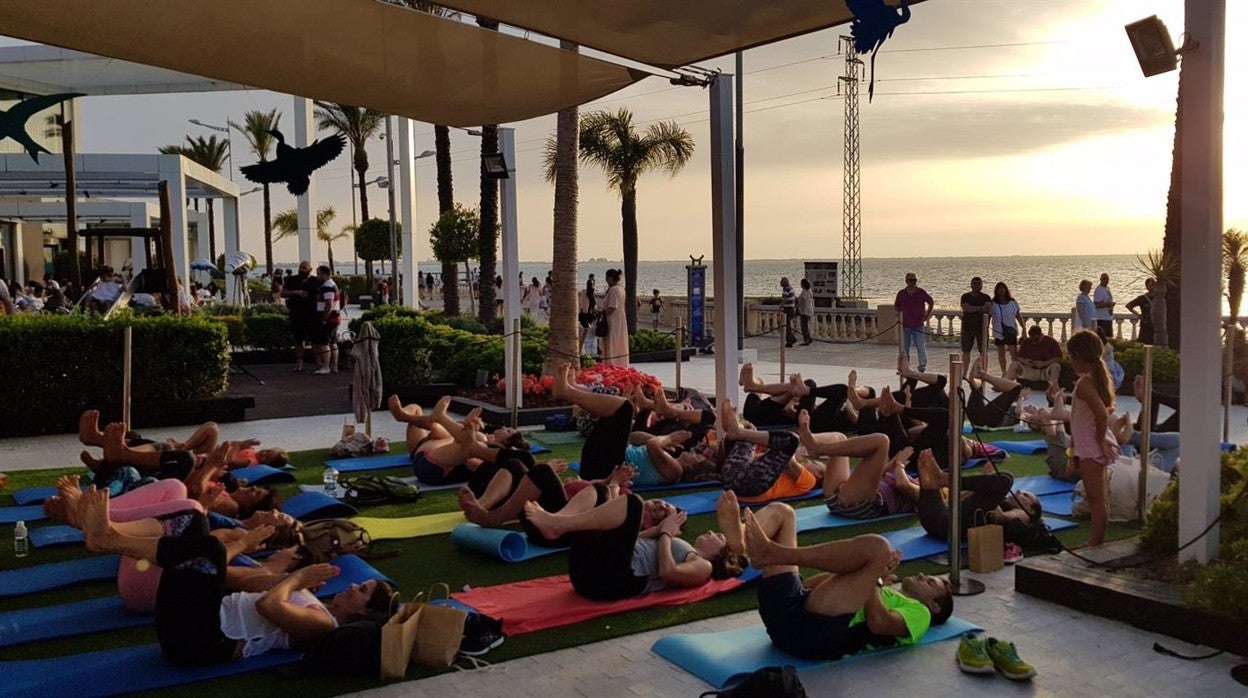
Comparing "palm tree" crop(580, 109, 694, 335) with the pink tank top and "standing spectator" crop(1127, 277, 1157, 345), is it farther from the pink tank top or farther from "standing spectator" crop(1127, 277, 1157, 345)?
the pink tank top

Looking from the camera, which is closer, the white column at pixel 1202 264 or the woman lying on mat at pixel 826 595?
the woman lying on mat at pixel 826 595

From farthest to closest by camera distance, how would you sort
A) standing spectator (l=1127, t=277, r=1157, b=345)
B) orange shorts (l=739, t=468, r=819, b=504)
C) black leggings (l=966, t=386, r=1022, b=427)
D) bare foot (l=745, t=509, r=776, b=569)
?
1. standing spectator (l=1127, t=277, r=1157, b=345)
2. black leggings (l=966, t=386, r=1022, b=427)
3. orange shorts (l=739, t=468, r=819, b=504)
4. bare foot (l=745, t=509, r=776, b=569)

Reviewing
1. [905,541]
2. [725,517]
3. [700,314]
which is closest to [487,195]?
[700,314]

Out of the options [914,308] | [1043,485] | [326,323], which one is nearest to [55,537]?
[1043,485]

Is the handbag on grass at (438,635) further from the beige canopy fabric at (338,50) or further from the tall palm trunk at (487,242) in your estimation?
the tall palm trunk at (487,242)


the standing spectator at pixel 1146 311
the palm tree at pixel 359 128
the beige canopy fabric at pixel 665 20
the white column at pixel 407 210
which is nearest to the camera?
the beige canopy fabric at pixel 665 20

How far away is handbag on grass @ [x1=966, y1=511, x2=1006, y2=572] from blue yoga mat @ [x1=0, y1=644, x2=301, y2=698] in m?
4.19

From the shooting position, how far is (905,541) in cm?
698

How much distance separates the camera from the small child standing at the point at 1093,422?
6457 millimetres

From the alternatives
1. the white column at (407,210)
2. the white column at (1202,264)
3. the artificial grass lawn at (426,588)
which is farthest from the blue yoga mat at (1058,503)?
the white column at (407,210)

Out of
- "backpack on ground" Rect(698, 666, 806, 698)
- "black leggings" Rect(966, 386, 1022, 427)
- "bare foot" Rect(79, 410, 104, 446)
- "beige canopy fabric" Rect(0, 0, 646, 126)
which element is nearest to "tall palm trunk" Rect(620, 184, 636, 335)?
"black leggings" Rect(966, 386, 1022, 427)

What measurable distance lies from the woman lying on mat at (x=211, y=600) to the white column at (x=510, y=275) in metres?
7.42

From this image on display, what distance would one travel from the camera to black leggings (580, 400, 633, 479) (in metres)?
7.48

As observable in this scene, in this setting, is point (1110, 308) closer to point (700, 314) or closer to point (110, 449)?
point (700, 314)
